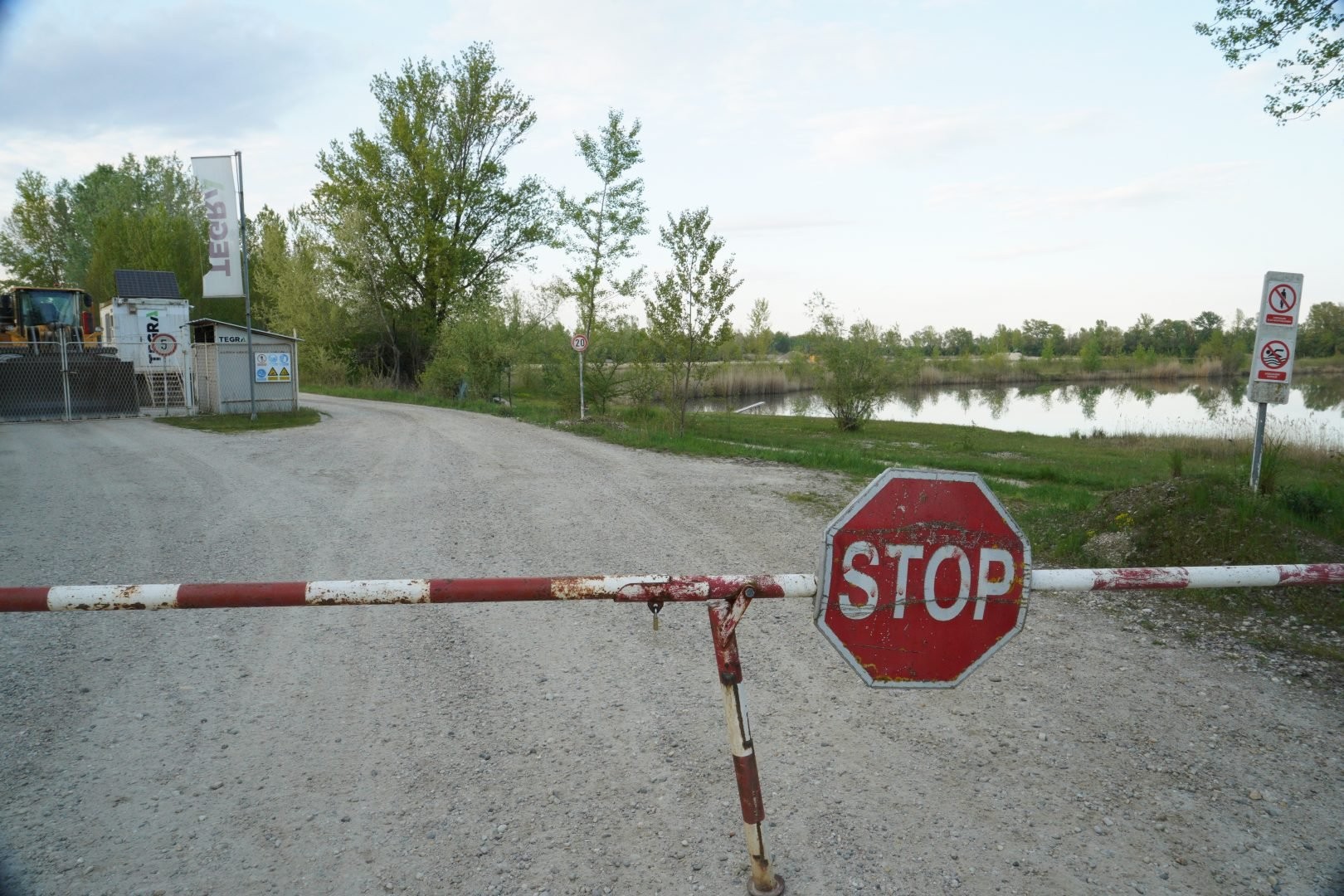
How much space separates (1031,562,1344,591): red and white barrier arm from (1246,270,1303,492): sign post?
18.2ft

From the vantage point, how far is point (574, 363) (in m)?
23.7

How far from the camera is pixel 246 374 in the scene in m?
Answer: 21.2

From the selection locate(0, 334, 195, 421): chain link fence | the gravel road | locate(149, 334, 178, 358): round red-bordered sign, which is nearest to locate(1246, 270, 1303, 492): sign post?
the gravel road

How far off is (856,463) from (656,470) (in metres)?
3.74

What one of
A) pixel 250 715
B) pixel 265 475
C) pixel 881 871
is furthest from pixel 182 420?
pixel 881 871

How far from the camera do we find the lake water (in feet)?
69.8

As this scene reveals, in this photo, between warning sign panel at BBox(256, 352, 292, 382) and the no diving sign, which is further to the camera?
warning sign panel at BBox(256, 352, 292, 382)

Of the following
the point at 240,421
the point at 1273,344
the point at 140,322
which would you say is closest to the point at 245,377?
the point at 240,421

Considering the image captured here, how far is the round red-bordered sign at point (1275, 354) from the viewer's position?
26.2 feet

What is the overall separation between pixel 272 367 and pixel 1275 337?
69.1ft

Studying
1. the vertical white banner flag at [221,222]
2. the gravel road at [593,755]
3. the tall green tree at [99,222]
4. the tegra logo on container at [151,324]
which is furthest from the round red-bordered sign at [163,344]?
the tall green tree at [99,222]

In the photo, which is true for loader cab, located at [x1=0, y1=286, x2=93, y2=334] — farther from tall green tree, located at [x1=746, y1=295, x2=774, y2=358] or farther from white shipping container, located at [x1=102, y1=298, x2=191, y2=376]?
tall green tree, located at [x1=746, y1=295, x2=774, y2=358]

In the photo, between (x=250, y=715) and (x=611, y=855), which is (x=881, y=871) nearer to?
(x=611, y=855)

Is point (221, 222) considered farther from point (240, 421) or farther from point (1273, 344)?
point (1273, 344)
